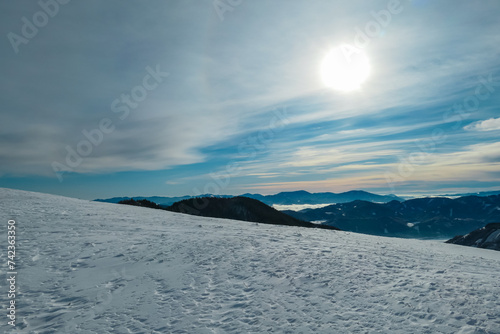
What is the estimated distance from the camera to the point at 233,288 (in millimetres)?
9383

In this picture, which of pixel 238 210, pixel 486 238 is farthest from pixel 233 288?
pixel 486 238

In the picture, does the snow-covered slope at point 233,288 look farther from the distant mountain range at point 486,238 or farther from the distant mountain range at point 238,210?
the distant mountain range at point 486,238

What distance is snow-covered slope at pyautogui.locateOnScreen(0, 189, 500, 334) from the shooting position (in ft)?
24.0

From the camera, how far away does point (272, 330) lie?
7.06m

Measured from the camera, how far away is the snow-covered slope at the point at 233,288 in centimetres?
730

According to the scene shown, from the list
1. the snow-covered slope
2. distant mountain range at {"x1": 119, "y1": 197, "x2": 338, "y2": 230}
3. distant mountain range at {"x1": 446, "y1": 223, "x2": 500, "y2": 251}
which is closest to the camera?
the snow-covered slope

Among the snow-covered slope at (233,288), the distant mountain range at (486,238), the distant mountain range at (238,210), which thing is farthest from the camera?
the distant mountain range at (486,238)

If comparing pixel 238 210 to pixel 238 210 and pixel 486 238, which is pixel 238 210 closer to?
pixel 238 210

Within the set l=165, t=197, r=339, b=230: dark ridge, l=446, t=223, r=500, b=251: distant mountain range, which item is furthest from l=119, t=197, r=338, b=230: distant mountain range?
l=446, t=223, r=500, b=251: distant mountain range

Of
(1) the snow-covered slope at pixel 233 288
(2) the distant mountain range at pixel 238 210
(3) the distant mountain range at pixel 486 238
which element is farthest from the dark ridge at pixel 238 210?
(1) the snow-covered slope at pixel 233 288

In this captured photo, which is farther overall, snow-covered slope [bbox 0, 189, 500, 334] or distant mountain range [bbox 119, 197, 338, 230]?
distant mountain range [bbox 119, 197, 338, 230]

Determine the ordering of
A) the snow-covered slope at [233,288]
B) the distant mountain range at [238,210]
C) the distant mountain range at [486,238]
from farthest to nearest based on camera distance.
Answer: the distant mountain range at [486,238] < the distant mountain range at [238,210] < the snow-covered slope at [233,288]

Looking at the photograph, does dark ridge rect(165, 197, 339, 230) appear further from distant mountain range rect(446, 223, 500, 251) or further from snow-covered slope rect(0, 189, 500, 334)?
snow-covered slope rect(0, 189, 500, 334)

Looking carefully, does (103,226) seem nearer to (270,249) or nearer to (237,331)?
→ (270,249)
